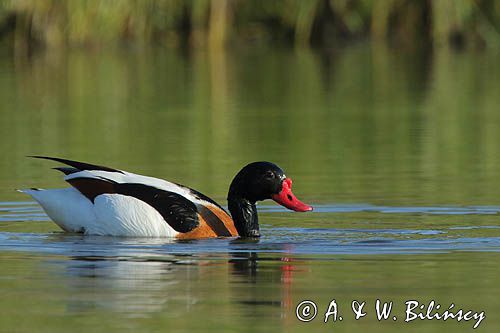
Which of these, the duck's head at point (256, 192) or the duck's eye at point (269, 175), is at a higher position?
the duck's eye at point (269, 175)

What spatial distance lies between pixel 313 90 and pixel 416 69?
5368 mm

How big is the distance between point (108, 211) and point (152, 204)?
362mm

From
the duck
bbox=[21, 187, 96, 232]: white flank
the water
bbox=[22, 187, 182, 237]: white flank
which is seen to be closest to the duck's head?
the duck

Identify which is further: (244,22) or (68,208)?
(244,22)

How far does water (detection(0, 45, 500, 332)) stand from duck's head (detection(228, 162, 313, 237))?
20 cm

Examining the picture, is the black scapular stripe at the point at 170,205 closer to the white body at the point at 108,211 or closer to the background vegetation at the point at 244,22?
the white body at the point at 108,211

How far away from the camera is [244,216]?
1173 centimetres

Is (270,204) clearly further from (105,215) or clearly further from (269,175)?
(105,215)

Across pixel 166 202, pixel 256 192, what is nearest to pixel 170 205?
pixel 166 202

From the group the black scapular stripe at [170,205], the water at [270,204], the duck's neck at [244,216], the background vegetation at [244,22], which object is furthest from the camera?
the background vegetation at [244,22]

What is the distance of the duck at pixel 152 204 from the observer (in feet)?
37.7

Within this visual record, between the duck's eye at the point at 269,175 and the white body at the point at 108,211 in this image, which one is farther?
the duck's eye at the point at 269,175

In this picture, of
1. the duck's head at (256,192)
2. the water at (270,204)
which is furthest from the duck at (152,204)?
the water at (270,204)

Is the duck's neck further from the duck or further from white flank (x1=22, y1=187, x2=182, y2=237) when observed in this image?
white flank (x1=22, y1=187, x2=182, y2=237)
